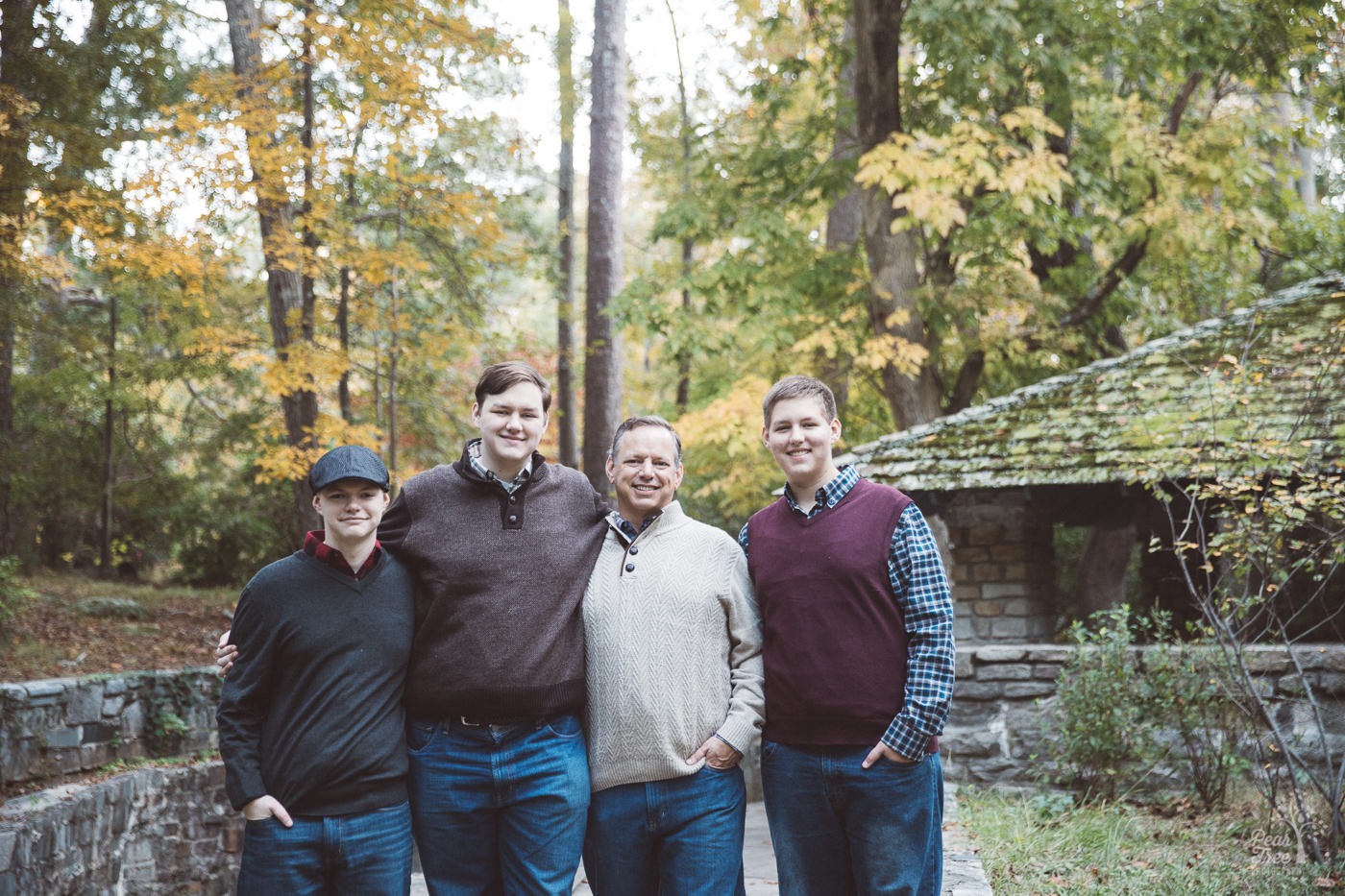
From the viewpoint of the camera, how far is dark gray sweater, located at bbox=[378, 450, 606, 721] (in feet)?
9.12

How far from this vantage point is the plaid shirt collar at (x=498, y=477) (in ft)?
9.68

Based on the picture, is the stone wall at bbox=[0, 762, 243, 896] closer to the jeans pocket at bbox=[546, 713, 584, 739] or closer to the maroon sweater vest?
the jeans pocket at bbox=[546, 713, 584, 739]

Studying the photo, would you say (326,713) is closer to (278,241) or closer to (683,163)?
(278,241)

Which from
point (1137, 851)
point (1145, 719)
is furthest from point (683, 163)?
point (1137, 851)

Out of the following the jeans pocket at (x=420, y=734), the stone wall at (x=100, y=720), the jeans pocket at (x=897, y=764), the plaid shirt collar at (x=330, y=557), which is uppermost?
the plaid shirt collar at (x=330, y=557)

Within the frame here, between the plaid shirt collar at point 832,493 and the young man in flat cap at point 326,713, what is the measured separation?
42.9 inches

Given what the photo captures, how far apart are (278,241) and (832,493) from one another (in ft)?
21.9

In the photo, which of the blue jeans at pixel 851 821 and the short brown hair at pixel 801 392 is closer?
the blue jeans at pixel 851 821

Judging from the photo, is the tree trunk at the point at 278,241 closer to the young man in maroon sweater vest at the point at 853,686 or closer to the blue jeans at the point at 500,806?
the blue jeans at the point at 500,806

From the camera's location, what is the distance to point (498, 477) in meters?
2.96

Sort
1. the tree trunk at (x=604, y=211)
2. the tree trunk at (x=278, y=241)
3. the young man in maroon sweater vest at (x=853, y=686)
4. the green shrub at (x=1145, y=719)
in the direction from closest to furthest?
1. the young man in maroon sweater vest at (x=853, y=686)
2. the green shrub at (x=1145, y=719)
3. the tree trunk at (x=278, y=241)
4. the tree trunk at (x=604, y=211)

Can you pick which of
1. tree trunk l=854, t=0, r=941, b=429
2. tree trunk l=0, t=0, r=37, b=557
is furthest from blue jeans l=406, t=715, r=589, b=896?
tree trunk l=854, t=0, r=941, b=429

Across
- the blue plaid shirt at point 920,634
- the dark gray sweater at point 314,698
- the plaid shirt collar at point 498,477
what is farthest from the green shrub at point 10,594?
the blue plaid shirt at point 920,634

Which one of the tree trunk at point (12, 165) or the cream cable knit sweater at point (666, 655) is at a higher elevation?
the tree trunk at point (12, 165)
